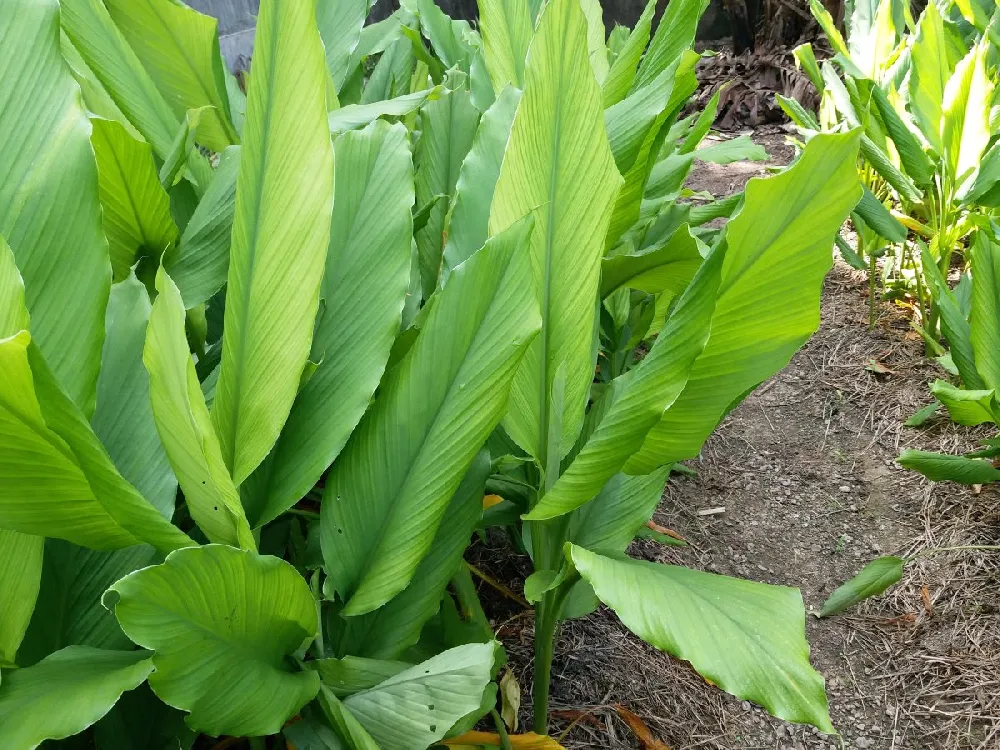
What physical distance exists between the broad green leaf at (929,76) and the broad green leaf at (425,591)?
155 centimetres

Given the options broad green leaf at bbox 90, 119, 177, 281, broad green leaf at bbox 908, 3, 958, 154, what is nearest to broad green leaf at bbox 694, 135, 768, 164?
broad green leaf at bbox 908, 3, 958, 154

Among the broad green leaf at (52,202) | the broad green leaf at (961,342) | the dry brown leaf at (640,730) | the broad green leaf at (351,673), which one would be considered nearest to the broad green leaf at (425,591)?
the broad green leaf at (351,673)

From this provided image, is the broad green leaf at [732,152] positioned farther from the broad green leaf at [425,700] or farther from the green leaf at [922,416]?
the broad green leaf at [425,700]

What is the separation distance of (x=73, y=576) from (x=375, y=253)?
322 mm

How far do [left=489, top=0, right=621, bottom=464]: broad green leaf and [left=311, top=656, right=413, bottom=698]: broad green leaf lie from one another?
0.20m

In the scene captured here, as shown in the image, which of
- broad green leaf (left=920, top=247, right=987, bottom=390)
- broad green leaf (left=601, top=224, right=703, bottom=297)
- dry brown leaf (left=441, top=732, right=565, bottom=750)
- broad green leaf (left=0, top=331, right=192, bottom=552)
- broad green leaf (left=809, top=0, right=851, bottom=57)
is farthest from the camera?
broad green leaf (left=809, top=0, right=851, bottom=57)

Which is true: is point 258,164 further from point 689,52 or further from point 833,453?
point 833,453

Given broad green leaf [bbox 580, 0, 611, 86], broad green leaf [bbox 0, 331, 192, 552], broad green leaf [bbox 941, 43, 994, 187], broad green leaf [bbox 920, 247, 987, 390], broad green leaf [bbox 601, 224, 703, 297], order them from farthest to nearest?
broad green leaf [bbox 941, 43, 994, 187], broad green leaf [bbox 920, 247, 987, 390], broad green leaf [bbox 580, 0, 611, 86], broad green leaf [bbox 601, 224, 703, 297], broad green leaf [bbox 0, 331, 192, 552]

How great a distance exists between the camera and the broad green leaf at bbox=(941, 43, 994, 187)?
153 cm

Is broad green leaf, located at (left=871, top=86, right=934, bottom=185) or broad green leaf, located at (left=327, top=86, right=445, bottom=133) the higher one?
broad green leaf, located at (left=327, top=86, right=445, bottom=133)

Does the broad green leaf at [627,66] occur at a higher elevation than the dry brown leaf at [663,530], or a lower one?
higher

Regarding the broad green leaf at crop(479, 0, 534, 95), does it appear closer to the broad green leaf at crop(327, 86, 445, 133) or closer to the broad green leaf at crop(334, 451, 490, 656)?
the broad green leaf at crop(327, 86, 445, 133)

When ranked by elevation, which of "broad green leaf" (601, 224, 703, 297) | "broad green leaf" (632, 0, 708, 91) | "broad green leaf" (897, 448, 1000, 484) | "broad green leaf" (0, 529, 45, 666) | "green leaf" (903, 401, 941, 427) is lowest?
"green leaf" (903, 401, 941, 427)

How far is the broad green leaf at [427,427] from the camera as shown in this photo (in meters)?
0.52
